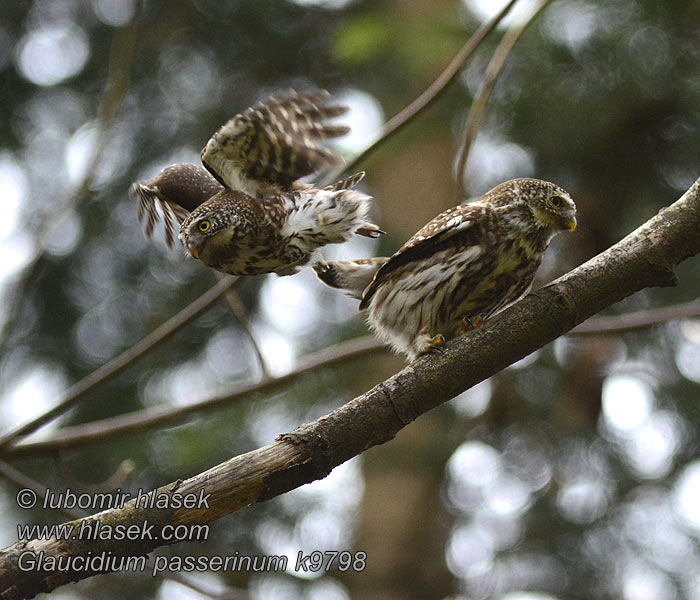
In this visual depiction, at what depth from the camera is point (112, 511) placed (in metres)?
2.40

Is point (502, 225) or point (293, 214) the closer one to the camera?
point (293, 214)

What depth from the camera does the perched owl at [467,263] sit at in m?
3.49

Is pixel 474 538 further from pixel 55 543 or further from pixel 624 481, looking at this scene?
pixel 55 543

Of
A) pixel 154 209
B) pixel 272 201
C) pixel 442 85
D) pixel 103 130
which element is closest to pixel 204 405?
pixel 154 209

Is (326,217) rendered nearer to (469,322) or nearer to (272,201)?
(272,201)

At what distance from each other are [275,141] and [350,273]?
0.86 meters

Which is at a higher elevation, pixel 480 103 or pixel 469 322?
pixel 480 103

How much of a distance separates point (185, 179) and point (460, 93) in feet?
10.7

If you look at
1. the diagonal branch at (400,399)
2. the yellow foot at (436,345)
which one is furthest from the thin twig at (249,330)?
the diagonal branch at (400,399)

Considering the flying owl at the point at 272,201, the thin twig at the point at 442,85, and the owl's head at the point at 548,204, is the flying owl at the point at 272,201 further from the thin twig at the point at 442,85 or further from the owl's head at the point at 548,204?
the owl's head at the point at 548,204

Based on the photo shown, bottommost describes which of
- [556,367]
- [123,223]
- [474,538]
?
[474,538]

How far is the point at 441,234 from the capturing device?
137 inches

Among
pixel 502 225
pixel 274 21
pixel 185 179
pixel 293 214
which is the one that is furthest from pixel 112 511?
pixel 274 21

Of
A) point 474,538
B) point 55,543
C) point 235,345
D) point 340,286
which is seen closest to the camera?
point 55,543
